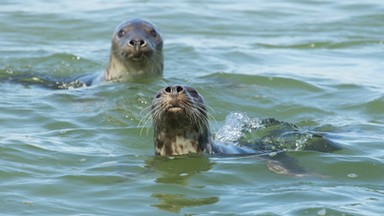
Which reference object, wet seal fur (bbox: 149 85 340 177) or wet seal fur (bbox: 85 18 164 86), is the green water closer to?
wet seal fur (bbox: 149 85 340 177)

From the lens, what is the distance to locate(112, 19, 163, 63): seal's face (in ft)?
41.6

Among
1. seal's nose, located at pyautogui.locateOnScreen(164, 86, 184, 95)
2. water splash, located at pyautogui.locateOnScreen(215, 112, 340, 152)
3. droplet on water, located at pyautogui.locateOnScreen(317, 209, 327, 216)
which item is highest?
seal's nose, located at pyautogui.locateOnScreen(164, 86, 184, 95)

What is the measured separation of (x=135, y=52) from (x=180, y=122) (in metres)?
3.82

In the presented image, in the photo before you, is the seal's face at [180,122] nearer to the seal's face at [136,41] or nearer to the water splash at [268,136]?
the water splash at [268,136]

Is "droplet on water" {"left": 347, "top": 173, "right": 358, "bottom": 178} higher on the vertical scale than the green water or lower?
lower

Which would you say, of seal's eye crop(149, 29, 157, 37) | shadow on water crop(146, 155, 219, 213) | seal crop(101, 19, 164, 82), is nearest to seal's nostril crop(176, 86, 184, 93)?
shadow on water crop(146, 155, 219, 213)

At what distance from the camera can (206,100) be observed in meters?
12.1

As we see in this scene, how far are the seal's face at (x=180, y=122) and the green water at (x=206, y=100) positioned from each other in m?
0.13

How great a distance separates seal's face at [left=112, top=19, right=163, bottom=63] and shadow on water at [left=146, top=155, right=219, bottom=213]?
3494mm

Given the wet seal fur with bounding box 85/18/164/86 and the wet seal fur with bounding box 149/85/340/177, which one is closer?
the wet seal fur with bounding box 149/85/340/177

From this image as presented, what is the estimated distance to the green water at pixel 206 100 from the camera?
826 centimetres

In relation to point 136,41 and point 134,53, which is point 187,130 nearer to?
point 136,41

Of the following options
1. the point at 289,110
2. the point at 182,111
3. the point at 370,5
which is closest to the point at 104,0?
the point at 370,5

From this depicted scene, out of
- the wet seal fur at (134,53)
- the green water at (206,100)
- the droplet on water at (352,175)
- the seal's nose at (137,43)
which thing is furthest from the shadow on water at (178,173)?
the wet seal fur at (134,53)
